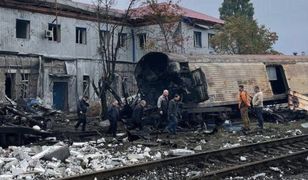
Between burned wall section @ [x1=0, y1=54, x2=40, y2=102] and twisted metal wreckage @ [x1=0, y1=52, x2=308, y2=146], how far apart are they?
11.7 feet

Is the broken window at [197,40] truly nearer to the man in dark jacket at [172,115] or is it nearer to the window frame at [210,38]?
the window frame at [210,38]

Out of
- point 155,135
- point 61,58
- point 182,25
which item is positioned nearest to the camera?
point 155,135

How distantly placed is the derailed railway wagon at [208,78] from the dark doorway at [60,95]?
11307 mm

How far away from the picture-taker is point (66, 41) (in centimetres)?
3325

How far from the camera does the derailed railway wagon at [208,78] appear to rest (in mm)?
19609

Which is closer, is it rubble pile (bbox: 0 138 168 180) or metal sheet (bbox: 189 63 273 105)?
rubble pile (bbox: 0 138 168 180)

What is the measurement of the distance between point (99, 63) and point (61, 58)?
3934 mm

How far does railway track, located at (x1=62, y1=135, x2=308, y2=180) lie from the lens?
9344 mm

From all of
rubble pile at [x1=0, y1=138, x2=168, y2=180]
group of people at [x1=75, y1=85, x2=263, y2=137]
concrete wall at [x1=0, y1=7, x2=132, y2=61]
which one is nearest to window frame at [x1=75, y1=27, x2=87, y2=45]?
concrete wall at [x1=0, y1=7, x2=132, y2=61]

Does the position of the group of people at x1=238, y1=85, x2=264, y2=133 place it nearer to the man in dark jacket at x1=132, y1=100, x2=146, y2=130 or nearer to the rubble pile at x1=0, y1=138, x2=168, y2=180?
the man in dark jacket at x1=132, y1=100, x2=146, y2=130

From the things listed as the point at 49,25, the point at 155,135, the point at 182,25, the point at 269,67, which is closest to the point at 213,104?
the point at 155,135

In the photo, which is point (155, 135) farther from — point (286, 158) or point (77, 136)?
point (286, 158)

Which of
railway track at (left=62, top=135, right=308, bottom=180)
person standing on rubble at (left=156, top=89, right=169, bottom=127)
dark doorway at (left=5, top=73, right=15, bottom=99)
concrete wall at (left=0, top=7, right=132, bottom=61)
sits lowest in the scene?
railway track at (left=62, top=135, right=308, bottom=180)

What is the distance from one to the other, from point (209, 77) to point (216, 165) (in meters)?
9.90
